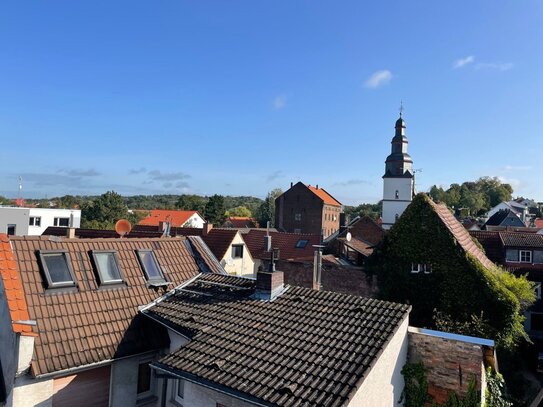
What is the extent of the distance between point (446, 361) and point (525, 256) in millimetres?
24734

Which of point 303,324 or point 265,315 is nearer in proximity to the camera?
point 303,324

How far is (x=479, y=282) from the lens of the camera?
53.7 feet

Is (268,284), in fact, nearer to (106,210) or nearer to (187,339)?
(187,339)

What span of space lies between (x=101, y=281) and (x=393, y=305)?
7481 millimetres

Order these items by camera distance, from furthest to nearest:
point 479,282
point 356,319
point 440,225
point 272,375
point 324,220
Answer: point 324,220, point 440,225, point 479,282, point 356,319, point 272,375

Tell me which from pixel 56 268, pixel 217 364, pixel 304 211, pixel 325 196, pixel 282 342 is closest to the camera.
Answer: pixel 217 364

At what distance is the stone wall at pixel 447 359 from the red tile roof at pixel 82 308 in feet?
21.1

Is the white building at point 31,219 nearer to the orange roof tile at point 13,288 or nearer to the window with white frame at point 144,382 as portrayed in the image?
the orange roof tile at point 13,288

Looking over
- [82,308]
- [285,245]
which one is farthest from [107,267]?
[285,245]

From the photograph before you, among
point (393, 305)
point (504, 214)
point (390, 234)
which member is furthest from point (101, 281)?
point (504, 214)

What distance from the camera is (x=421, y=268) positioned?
59.6 ft

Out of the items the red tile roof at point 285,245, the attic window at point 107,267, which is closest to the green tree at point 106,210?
the red tile roof at point 285,245

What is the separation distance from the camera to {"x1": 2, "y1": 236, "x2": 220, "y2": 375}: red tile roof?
8422mm

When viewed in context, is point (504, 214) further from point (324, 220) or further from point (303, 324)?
point (303, 324)
